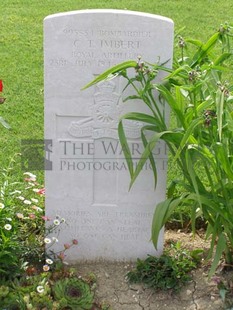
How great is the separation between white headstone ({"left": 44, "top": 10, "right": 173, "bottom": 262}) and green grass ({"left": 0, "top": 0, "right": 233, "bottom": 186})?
112 centimetres

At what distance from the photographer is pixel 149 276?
3.51 metres

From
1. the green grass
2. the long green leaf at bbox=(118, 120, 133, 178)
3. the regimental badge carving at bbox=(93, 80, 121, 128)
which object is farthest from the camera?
the green grass

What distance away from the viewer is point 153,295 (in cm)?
345

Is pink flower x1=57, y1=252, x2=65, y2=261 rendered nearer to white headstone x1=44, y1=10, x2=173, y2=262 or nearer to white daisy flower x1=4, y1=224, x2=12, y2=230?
white headstone x1=44, y1=10, x2=173, y2=262

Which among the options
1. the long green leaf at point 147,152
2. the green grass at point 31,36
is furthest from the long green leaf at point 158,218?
the green grass at point 31,36

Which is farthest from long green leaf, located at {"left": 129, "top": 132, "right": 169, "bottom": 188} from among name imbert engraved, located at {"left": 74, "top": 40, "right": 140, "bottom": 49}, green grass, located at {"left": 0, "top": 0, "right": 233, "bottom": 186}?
green grass, located at {"left": 0, "top": 0, "right": 233, "bottom": 186}

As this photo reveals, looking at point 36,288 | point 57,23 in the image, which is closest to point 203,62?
point 57,23

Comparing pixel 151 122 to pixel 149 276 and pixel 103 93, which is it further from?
pixel 149 276

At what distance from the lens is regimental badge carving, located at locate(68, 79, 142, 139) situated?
337 cm

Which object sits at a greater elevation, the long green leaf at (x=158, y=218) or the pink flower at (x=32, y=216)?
the long green leaf at (x=158, y=218)

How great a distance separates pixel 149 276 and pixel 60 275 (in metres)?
0.49

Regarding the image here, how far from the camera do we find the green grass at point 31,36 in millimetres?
5504

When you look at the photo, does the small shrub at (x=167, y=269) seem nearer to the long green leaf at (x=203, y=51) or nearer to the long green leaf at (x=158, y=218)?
the long green leaf at (x=158, y=218)

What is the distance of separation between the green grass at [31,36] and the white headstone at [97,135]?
1.12m
